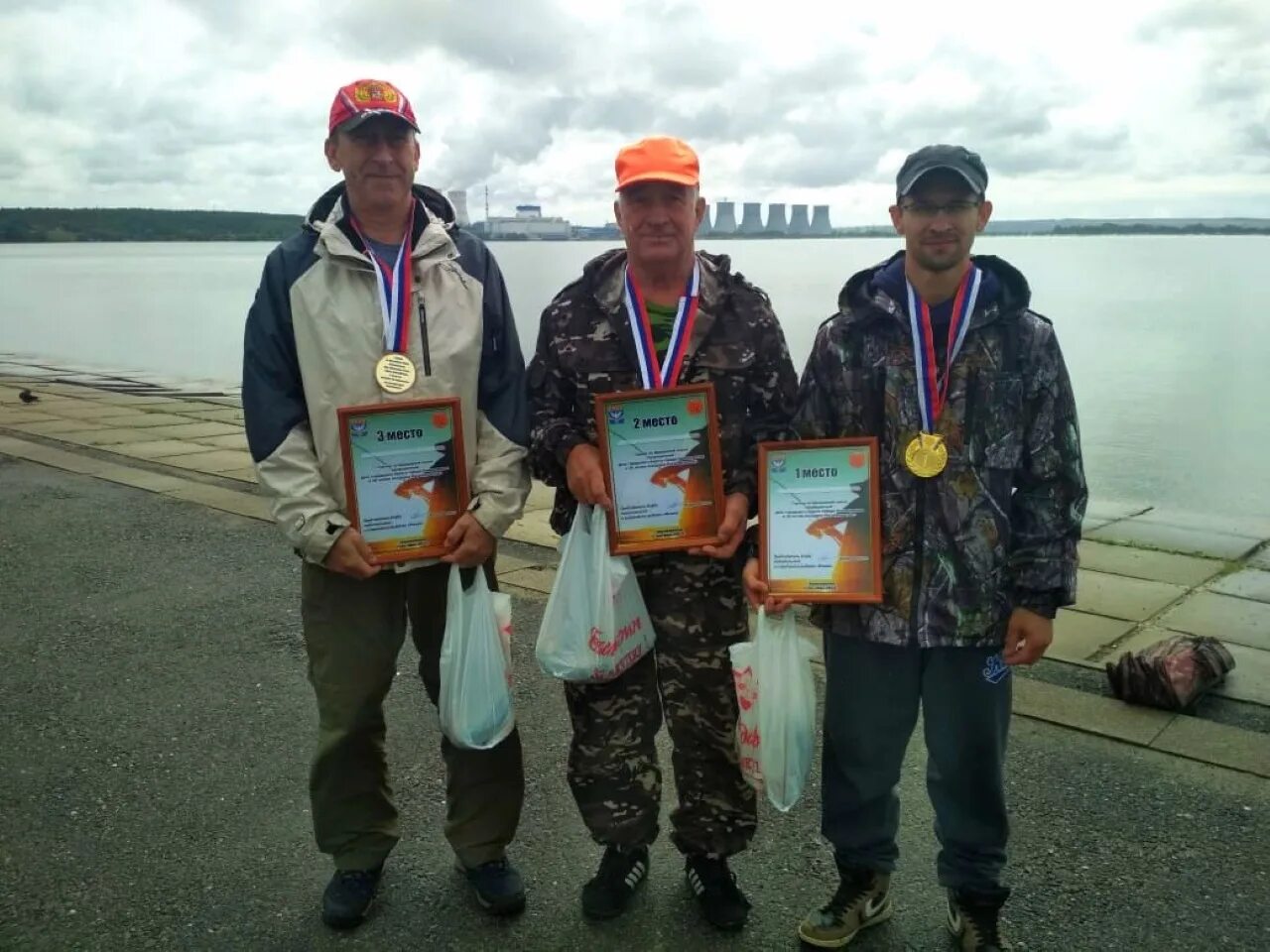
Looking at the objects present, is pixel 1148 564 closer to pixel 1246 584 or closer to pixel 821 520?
pixel 1246 584

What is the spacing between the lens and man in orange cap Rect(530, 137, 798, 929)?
3119 millimetres

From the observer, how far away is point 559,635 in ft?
10.4

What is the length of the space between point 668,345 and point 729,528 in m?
0.54

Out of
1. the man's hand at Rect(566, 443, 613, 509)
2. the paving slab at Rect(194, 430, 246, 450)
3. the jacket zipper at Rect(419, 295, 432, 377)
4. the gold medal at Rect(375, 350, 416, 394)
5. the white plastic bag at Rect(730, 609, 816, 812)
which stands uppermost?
the jacket zipper at Rect(419, 295, 432, 377)

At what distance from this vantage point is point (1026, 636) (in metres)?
2.88

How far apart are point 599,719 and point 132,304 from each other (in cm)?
5065

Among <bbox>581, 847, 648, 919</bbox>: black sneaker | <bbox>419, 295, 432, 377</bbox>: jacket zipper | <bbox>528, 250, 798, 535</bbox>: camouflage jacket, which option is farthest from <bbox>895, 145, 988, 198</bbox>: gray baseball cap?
<bbox>581, 847, 648, 919</bbox>: black sneaker

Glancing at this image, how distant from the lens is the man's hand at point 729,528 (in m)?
3.11

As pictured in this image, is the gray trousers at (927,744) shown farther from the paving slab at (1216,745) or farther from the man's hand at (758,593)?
the paving slab at (1216,745)

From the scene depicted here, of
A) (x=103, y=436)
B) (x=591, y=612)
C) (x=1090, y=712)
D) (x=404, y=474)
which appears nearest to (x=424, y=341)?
(x=404, y=474)

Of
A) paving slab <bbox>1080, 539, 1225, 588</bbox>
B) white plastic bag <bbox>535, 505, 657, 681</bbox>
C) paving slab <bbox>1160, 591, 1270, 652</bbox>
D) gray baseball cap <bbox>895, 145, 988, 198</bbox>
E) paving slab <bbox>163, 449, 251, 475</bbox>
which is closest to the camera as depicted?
gray baseball cap <bbox>895, 145, 988, 198</bbox>

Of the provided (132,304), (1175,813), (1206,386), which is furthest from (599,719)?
(132,304)

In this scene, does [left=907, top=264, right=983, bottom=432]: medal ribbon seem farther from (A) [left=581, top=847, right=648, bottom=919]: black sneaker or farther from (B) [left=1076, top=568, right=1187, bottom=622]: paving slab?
(B) [left=1076, top=568, right=1187, bottom=622]: paving slab

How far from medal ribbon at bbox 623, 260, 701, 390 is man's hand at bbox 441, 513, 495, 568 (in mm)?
632
